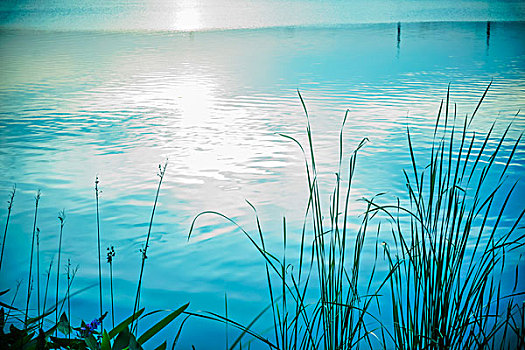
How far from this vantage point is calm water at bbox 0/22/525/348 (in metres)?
2.05

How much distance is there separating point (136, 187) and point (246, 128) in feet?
4.38

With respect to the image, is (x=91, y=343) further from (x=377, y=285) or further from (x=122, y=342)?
(x=377, y=285)

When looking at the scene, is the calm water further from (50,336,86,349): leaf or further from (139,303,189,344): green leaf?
(50,336,86,349): leaf

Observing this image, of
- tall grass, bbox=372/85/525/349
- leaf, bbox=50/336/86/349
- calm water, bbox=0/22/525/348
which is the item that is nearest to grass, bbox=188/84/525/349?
tall grass, bbox=372/85/525/349

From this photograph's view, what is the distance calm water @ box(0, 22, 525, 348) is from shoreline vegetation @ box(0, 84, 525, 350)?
0.09m

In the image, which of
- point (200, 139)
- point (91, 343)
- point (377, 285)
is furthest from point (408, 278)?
point (200, 139)

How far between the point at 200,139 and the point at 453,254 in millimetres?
3017

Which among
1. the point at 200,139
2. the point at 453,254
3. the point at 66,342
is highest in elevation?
the point at 453,254

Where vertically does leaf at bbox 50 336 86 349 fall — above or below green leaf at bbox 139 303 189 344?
below

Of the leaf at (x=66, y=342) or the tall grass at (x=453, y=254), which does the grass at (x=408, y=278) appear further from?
the leaf at (x=66, y=342)

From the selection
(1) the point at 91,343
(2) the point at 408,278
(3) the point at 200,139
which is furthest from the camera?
(3) the point at 200,139

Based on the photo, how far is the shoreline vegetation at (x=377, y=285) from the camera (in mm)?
816

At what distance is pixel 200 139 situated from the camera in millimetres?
3746

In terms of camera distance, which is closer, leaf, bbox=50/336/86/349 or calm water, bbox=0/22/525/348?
leaf, bbox=50/336/86/349
